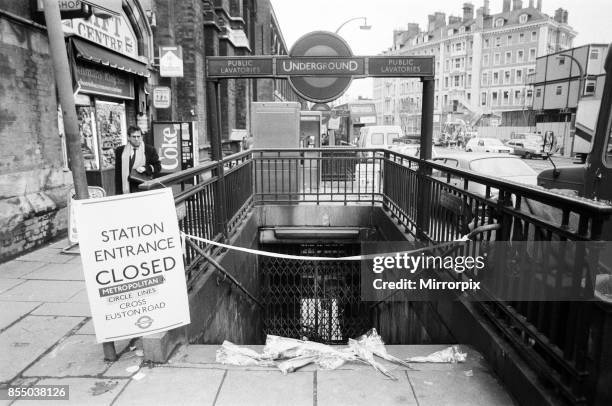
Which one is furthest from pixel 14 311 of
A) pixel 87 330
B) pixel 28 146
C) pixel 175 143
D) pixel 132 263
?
pixel 175 143

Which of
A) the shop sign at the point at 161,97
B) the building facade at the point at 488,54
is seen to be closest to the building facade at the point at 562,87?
the building facade at the point at 488,54

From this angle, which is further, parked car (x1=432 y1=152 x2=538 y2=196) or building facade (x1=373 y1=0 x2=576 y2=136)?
building facade (x1=373 y1=0 x2=576 y2=136)

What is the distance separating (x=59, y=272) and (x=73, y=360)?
2.52 m

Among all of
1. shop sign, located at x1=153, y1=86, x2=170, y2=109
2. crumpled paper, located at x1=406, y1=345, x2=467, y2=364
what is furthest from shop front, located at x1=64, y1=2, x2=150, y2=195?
crumpled paper, located at x1=406, y1=345, x2=467, y2=364

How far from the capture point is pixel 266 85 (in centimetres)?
2938

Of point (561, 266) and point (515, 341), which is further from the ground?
point (561, 266)

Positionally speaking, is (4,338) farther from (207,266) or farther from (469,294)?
(469,294)

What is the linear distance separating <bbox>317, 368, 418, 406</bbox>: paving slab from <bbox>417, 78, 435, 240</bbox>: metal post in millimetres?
2460

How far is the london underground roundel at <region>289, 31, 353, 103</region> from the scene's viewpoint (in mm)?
4621

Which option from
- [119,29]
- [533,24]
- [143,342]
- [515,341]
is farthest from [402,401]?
[533,24]

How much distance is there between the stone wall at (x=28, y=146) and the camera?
5973mm

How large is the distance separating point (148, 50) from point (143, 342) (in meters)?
11.0

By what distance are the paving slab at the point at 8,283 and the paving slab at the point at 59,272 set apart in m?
0.15

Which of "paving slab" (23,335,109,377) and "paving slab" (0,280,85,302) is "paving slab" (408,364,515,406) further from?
"paving slab" (0,280,85,302)
